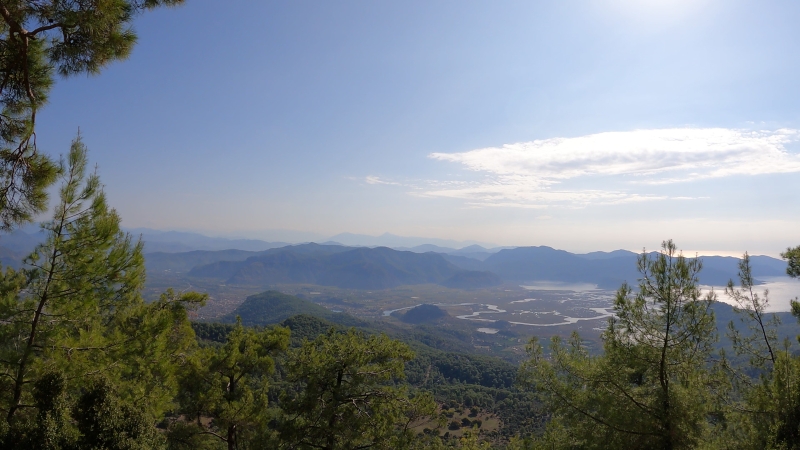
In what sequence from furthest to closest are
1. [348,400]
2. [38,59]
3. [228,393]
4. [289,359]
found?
1. [228,393]
2. [289,359]
3. [348,400]
4. [38,59]

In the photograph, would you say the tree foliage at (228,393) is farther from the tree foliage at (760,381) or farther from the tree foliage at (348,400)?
the tree foliage at (760,381)

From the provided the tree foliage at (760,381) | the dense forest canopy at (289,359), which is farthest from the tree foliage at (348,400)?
the tree foliage at (760,381)

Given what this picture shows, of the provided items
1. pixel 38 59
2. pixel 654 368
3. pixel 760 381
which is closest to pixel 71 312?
pixel 38 59

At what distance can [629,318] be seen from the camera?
548cm

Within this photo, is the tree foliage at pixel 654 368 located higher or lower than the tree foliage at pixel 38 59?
lower

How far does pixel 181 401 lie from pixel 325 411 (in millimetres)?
3812

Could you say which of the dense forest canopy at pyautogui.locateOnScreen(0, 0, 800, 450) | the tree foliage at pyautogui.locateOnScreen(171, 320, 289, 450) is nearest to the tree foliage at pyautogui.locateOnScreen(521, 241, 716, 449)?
the dense forest canopy at pyautogui.locateOnScreen(0, 0, 800, 450)

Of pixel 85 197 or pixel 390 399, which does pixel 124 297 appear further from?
pixel 390 399

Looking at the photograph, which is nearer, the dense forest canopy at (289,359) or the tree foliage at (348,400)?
the dense forest canopy at (289,359)

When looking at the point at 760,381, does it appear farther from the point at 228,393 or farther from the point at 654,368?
the point at 228,393

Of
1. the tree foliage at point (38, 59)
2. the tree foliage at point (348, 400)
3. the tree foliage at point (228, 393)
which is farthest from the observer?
the tree foliage at point (228, 393)

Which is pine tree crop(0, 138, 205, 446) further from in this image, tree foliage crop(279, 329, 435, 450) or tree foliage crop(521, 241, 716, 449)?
tree foliage crop(521, 241, 716, 449)

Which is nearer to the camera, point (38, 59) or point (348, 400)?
point (38, 59)

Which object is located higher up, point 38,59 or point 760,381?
point 38,59
